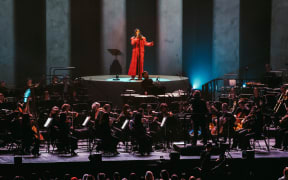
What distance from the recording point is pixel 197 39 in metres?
29.0

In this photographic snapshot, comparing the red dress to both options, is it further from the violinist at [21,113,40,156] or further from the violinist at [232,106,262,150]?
the violinist at [21,113,40,156]

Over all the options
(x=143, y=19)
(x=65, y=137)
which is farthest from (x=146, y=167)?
(x=143, y=19)

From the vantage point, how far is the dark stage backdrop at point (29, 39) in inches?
1069

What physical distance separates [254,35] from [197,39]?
3219 mm

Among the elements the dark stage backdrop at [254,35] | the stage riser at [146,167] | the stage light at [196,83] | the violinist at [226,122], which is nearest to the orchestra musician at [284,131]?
the stage riser at [146,167]

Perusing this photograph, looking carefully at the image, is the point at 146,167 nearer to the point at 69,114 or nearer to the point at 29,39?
the point at 69,114

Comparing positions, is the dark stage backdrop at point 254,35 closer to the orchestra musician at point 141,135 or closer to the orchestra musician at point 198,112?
the orchestra musician at point 198,112

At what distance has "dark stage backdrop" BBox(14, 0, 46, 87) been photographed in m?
27.2

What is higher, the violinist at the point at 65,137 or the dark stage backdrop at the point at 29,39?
the dark stage backdrop at the point at 29,39

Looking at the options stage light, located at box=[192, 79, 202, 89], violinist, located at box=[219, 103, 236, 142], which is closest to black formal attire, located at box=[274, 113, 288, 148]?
violinist, located at box=[219, 103, 236, 142]

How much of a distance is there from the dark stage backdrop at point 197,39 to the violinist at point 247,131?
42.3ft

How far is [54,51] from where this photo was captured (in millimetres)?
24484

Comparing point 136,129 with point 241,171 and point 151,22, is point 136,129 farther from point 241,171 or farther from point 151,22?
point 151,22

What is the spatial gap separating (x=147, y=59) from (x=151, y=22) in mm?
2090
